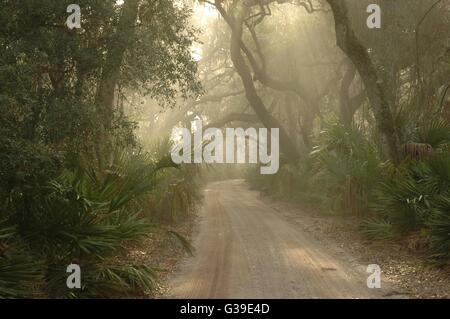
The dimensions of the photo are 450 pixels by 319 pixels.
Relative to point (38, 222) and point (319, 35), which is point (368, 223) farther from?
point (319, 35)

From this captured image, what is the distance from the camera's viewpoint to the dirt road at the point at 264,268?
305 inches

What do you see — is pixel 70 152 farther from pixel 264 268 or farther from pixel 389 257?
pixel 389 257

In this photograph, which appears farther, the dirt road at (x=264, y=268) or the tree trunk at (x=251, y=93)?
the tree trunk at (x=251, y=93)

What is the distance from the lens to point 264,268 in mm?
9297

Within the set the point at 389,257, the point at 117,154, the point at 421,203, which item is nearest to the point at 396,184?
the point at 421,203

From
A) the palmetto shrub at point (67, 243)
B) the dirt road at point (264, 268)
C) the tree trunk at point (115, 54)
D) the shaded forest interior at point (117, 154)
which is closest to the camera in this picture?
the palmetto shrub at point (67, 243)

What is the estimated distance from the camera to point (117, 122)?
10203mm

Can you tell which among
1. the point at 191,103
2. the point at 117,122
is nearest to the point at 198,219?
the point at 117,122

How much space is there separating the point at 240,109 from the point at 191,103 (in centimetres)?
397

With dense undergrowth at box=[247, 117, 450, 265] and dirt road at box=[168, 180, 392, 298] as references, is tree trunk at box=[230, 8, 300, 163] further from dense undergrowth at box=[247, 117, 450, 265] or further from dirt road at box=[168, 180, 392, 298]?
dirt road at box=[168, 180, 392, 298]

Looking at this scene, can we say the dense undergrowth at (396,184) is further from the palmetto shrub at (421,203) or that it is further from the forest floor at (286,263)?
the forest floor at (286,263)

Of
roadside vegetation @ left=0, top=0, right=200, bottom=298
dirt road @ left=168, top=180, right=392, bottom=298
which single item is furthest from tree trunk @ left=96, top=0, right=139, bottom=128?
dirt road @ left=168, top=180, right=392, bottom=298

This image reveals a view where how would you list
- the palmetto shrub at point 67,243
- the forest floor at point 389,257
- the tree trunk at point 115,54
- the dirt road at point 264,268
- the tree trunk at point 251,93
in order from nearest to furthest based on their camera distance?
the palmetto shrub at point 67,243 < the dirt road at point 264,268 < the forest floor at point 389,257 < the tree trunk at point 115,54 < the tree trunk at point 251,93

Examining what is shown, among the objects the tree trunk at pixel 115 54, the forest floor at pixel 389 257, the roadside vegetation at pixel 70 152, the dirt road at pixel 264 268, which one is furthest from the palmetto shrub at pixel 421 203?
the tree trunk at pixel 115 54
